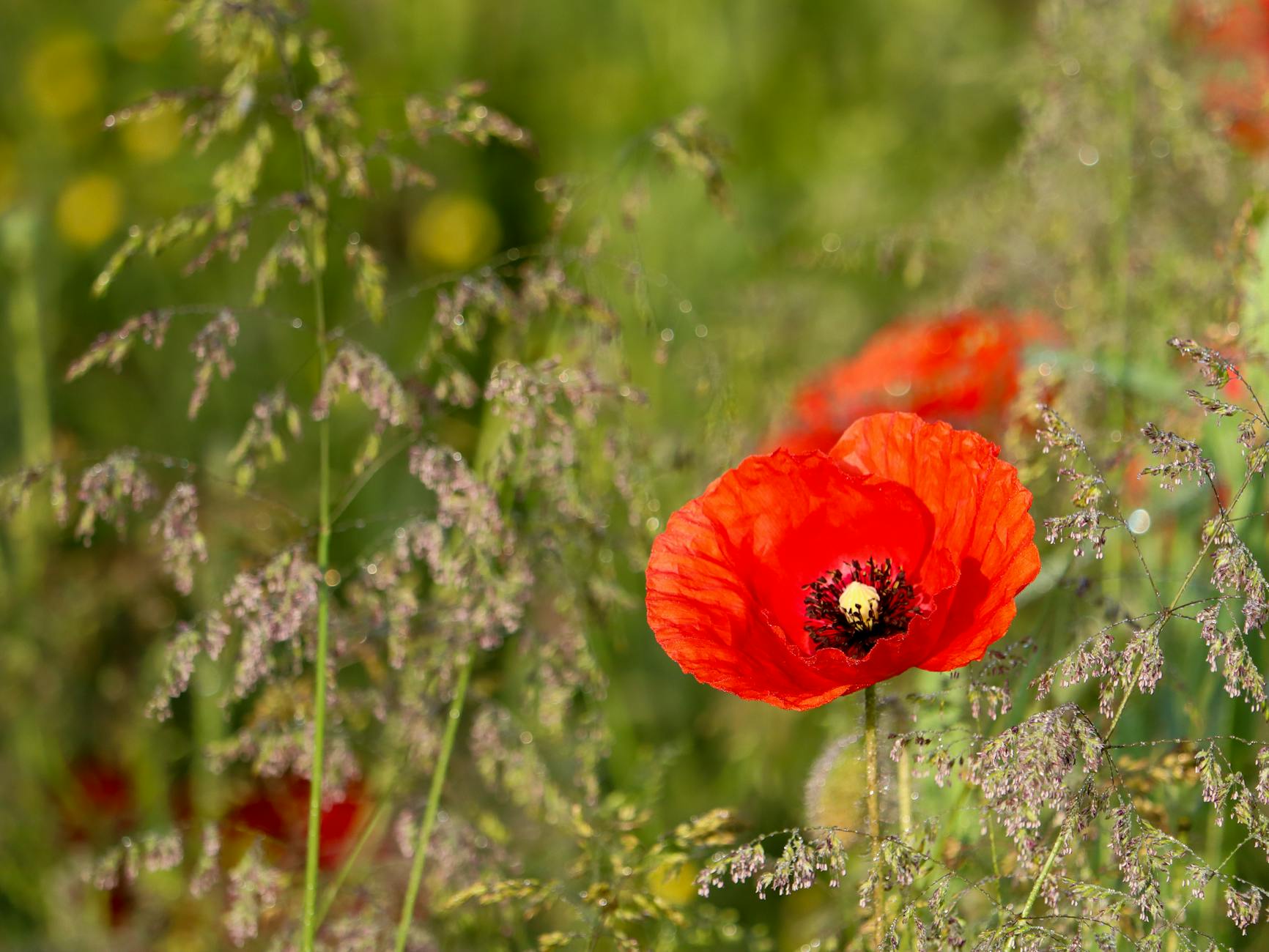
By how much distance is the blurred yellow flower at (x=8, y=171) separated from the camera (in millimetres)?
3193

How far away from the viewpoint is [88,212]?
2.95m

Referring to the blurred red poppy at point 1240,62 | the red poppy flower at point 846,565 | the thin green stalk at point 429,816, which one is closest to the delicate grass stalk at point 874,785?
the red poppy flower at point 846,565

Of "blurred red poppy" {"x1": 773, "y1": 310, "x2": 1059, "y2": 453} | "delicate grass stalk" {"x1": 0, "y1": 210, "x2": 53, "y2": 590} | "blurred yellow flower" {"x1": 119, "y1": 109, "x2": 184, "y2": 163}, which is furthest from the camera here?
"blurred yellow flower" {"x1": 119, "y1": 109, "x2": 184, "y2": 163}

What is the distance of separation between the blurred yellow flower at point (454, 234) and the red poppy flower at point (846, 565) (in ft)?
7.31

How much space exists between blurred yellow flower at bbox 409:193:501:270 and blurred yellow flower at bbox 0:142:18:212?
931mm

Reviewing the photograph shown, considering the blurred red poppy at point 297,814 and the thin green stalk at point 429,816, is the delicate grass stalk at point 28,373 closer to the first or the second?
the blurred red poppy at point 297,814

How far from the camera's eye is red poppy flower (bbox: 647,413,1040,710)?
3.17 ft

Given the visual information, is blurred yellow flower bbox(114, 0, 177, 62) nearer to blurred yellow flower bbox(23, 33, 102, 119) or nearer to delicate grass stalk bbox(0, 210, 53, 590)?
blurred yellow flower bbox(23, 33, 102, 119)

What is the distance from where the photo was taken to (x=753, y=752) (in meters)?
2.03

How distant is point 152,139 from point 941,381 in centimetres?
204

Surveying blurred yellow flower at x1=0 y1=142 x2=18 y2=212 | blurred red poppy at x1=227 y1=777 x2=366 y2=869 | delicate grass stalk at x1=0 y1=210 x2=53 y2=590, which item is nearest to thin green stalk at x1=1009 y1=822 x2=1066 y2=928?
blurred red poppy at x1=227 y1=777 x2=366 y2=869

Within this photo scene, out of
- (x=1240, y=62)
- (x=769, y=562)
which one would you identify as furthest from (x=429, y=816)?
(x=1240, y=62)

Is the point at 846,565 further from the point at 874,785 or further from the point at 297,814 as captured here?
the point at 297,814

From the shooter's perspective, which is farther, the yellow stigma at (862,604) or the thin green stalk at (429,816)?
the thin green stalk at (429,816)
